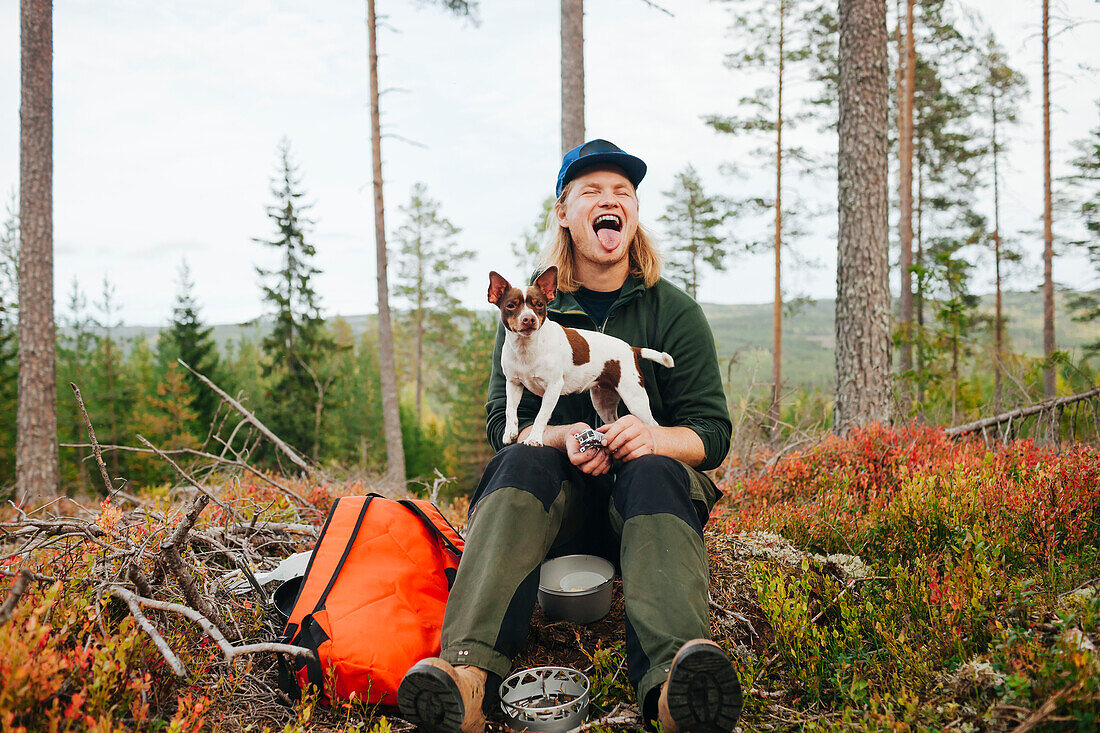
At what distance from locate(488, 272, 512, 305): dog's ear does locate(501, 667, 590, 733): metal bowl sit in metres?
1.51

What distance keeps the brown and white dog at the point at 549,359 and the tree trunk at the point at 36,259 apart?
9.40 metres

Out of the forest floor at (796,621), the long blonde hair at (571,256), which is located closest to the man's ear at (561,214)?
the long blonde hair at (571,256)

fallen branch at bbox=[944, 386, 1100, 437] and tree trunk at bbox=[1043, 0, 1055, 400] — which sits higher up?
tree trunk at bbox=[1043, 0, 1055, 400]

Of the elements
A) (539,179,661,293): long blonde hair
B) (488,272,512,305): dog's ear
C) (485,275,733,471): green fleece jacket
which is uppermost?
(539,179,661,293): long blonde hair

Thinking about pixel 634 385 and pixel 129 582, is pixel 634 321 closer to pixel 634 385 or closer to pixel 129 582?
pixel 634 385

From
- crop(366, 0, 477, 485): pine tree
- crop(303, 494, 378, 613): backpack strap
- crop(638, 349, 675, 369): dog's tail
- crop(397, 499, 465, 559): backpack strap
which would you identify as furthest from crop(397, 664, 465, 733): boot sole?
crop(366, 0, 477, 485): pine tree

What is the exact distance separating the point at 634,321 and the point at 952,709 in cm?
193

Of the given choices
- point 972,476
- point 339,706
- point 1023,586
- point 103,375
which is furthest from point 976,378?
point 103,375

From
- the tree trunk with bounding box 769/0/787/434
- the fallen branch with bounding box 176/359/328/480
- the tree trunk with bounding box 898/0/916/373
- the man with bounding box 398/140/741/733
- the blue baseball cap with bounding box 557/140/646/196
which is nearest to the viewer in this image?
the man with bounding box 398/140/741/733

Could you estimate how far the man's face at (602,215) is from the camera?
292 cm

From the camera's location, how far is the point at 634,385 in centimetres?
279

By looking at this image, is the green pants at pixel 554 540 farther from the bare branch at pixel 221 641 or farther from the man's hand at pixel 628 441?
the bare branch at pixel 221 641

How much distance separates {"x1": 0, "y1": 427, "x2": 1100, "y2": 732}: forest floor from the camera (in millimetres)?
1836

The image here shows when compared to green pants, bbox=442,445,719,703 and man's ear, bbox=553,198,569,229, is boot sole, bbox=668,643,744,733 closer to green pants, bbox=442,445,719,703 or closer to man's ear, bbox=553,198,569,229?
green pants, bbox=442,445,719,703
